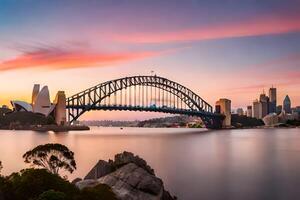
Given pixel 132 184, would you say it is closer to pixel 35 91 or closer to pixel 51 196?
pixel 51 196

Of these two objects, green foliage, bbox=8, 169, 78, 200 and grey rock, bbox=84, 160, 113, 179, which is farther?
grey rock, bbox=84, 160, 113, 179

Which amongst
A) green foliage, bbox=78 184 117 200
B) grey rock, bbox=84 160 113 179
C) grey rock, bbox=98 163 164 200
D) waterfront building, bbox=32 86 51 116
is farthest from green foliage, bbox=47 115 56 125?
green foliage, bbox=78 184 117 200

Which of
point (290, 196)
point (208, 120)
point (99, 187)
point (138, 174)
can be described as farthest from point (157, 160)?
point (208, 120)

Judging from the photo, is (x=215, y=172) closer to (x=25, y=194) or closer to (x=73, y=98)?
(x=25, y=194)

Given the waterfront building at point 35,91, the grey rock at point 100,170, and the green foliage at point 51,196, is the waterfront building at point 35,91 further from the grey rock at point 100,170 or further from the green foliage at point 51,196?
the green foliage at point 51,196

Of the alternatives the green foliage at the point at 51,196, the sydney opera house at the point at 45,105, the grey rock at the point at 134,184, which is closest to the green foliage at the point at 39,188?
the green foliage at the point at 51,196

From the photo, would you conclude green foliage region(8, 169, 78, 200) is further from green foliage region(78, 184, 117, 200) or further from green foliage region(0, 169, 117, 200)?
green foliage region(78, 184, 117, 200)
